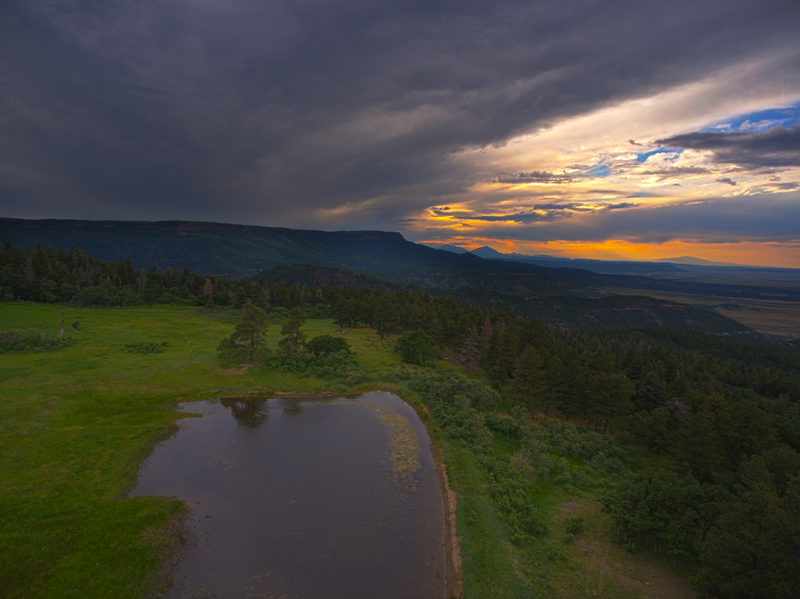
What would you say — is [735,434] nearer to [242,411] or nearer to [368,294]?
[242,411]

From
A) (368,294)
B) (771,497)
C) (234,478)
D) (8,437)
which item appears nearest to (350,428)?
(234,478)

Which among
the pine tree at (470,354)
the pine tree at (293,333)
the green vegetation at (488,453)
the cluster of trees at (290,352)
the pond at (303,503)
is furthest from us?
the pine tree at (293,333)

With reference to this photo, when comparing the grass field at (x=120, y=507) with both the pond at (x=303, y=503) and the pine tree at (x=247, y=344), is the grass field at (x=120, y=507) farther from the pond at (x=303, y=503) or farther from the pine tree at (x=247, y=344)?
the pine tree at (x=247, y=344)

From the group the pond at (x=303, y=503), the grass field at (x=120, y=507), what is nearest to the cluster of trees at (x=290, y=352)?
the grass field at (x=120, y=507)

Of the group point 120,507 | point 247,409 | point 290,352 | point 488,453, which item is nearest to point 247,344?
point 290,352

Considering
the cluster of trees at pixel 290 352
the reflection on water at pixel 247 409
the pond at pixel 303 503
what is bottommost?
the reflection on water at pixel 247 409

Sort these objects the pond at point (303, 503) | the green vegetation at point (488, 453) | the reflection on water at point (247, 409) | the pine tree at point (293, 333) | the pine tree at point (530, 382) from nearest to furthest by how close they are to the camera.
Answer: the green vegetation at point (488, 453) < the pond at point (303, 503) < the reflection on water at point (247, 409) < the pine tree at point (530, 382) < the pine tree at point (293, 333)

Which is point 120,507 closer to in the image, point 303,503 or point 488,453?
point 303,503
